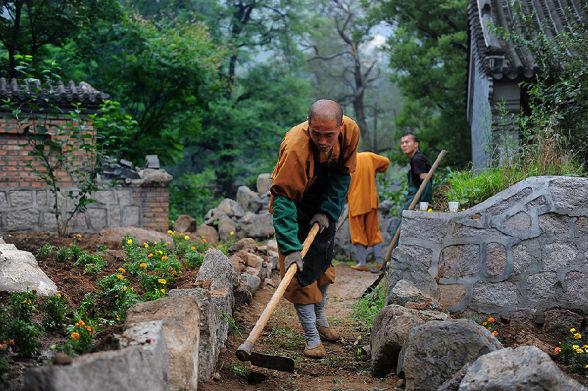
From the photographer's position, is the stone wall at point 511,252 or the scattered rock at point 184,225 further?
the scattered rock at point 184,225

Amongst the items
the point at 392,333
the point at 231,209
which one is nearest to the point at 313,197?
the point at 392,333

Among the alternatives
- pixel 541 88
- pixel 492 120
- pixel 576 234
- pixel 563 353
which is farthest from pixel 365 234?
pixel 563 353

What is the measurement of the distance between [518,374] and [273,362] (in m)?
1.63

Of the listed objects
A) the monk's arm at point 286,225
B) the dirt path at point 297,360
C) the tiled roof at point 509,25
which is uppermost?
the tiled roof at point 509,25

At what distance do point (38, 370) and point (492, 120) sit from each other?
25.6 feet

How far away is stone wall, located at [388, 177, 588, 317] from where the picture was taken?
5.21 meters

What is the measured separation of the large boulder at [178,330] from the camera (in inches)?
130

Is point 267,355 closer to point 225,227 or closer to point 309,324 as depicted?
point 309,324

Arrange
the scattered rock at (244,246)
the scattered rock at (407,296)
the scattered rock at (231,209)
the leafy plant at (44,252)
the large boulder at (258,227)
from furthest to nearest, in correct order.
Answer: the scattered rock at (231,209) < the large boulder at (258,227) < the scattered rock at (244,246) < the leafy plant at (44,252) < the scattered rock at (407,296)

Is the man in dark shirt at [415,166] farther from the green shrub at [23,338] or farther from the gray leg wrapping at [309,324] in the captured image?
the green shrub at [23,338]

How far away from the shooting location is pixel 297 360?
4805 mm

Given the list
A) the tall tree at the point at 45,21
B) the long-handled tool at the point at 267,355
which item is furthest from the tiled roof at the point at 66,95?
the long-handled tool at the point at 267,355

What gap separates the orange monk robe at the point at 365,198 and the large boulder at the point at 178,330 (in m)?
6.87

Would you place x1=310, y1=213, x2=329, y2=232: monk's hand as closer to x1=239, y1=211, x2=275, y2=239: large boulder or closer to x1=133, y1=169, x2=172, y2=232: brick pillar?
x1=133, y1=169, x2=172, y2=232: brick pillar
